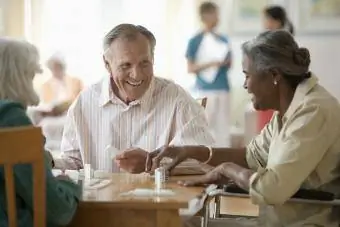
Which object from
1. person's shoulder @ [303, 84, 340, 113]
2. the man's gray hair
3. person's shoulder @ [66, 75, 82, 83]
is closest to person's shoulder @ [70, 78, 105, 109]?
the man's gray hair

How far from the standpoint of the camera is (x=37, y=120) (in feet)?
20.0

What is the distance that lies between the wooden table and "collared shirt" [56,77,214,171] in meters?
0.64

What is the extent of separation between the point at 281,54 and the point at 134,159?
2.07 feet

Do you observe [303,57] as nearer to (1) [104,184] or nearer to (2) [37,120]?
(1) [104,184]

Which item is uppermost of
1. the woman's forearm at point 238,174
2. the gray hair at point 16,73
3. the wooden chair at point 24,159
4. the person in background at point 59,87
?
the gray hair at point 16,73

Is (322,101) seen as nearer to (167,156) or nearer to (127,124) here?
(167,156)

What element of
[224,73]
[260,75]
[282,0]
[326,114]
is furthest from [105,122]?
[282,0]

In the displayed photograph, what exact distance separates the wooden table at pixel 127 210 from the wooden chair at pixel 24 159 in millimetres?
170

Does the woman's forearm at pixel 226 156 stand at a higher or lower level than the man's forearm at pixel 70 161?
higher

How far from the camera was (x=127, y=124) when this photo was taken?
2.73m


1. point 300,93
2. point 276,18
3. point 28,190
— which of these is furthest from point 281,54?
point 276,18

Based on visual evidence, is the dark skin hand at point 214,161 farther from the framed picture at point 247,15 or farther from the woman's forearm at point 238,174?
the framed picture at point 247,15

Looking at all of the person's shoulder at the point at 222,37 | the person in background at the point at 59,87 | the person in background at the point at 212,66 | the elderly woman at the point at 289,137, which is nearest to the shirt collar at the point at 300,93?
the elderly woman at the point at 289,137

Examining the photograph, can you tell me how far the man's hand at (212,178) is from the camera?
87.2 inches
